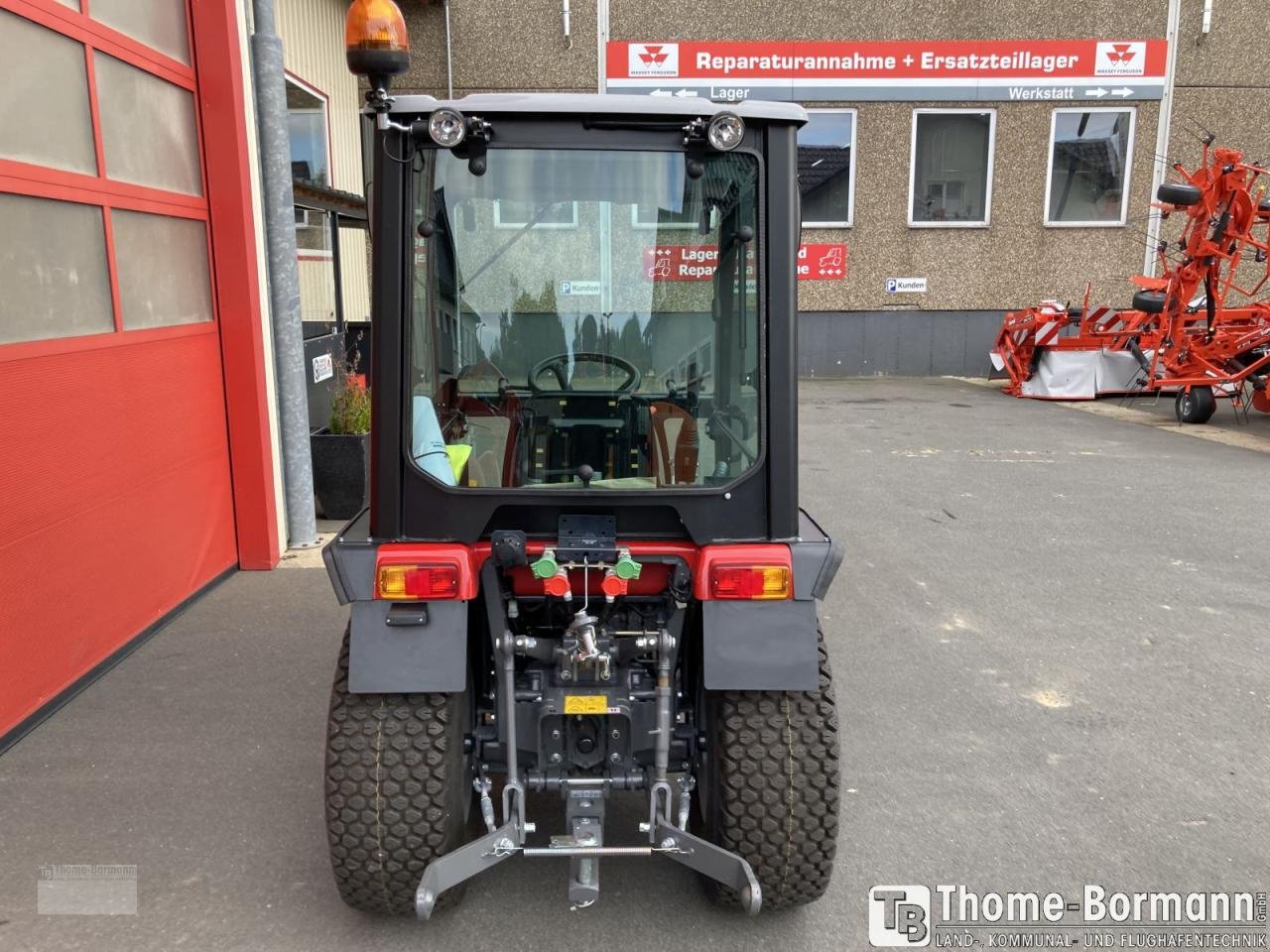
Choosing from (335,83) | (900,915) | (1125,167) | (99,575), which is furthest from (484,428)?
(1125,167)

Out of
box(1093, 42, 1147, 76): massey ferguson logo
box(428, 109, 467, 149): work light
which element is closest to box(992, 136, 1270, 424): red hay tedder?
box(1093, 42, 1147, 76): massey ferguson logo

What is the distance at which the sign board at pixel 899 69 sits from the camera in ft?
48.4

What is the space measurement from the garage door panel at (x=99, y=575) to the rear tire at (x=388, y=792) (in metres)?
1.97

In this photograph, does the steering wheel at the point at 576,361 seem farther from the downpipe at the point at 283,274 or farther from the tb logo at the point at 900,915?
the downpipe at the point at 283,274

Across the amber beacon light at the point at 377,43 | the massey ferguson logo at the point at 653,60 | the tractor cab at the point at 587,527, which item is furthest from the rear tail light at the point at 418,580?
the massey ferguson logo at the point at 653,60

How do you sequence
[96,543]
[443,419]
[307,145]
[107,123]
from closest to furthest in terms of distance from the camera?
[443,419], [96,543], [107,123], [307,145]

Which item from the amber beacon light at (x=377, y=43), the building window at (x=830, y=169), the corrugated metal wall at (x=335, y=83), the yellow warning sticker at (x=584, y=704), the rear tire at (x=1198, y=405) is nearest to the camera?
the amber beacon light at (x=377, y=43)

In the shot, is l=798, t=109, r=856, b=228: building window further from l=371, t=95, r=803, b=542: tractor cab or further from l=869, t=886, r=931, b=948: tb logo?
l=869, t=886, r=931, b=948: tb logo

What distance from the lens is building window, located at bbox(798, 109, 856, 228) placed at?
49.8ft

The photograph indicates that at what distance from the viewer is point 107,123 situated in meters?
4.68

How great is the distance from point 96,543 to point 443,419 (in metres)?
2.57

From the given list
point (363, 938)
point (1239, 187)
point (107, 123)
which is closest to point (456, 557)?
point (363, 938)

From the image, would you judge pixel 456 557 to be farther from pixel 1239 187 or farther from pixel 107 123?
pixel 1239 187

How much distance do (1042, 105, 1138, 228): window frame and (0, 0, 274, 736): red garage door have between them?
1361 cm
